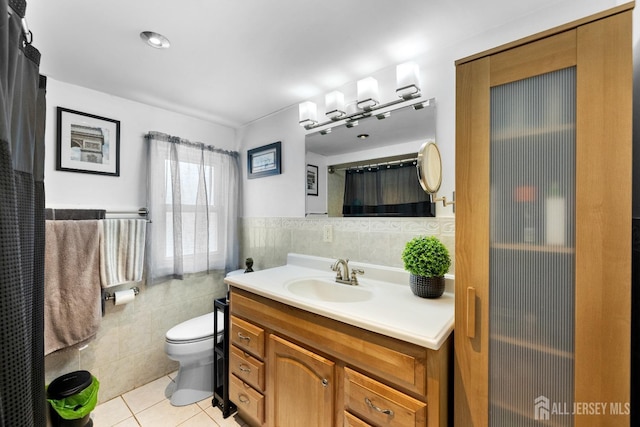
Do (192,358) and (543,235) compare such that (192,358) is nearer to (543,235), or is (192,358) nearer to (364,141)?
(364,141)

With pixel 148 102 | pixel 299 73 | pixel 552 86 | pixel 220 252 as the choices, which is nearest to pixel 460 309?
pixel 552 86

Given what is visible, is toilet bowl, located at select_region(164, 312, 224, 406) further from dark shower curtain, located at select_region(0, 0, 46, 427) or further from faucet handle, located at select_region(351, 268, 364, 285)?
faucet handle, located at select_region(351, 268, 364, 285)

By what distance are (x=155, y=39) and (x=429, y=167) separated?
1518mm

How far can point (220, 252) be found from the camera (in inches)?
97.9

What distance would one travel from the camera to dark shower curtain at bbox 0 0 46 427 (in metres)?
0.54

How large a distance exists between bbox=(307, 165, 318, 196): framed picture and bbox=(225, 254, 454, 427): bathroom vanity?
0.65 meters

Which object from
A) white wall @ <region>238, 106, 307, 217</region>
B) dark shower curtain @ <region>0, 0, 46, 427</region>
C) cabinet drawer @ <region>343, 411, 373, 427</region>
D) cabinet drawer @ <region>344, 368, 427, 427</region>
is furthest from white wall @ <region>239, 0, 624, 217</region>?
dark shower curtain @ <region>0, 0, 46, 427</region>

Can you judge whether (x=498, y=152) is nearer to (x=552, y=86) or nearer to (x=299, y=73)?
(x=552, y=86)

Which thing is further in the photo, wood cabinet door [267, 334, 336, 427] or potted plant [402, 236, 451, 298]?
potted plant [402, 236, 451, 298]

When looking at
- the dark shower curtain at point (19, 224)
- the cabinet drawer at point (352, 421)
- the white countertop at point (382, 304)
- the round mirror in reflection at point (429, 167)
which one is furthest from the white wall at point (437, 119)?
the dark shower curtain at point (19, 224)

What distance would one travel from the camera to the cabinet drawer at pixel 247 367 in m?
1.45

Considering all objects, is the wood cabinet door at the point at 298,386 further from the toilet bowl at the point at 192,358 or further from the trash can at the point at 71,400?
the trash can at the point at 71,400

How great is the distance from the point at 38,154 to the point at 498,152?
5.25 ft

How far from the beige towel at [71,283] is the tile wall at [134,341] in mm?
166
